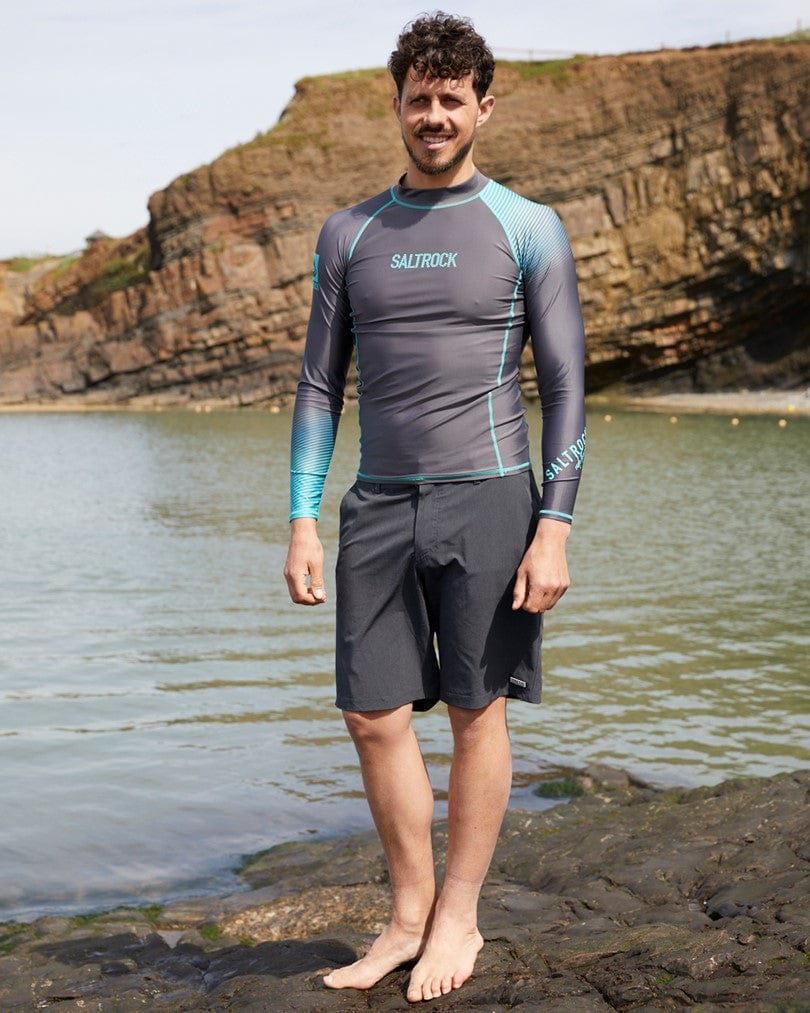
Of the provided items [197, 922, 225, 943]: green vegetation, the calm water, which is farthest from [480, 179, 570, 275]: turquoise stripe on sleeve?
the calm water

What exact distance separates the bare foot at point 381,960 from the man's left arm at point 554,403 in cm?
103

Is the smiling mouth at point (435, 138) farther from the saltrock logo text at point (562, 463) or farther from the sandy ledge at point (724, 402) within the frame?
the sandy ledge at point (724, 402)

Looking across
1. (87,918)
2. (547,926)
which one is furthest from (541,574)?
(87,918)

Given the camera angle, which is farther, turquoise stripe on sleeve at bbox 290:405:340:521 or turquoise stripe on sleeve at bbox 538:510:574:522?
turquoise stripe on sleeve at bbox 290:405:340:521

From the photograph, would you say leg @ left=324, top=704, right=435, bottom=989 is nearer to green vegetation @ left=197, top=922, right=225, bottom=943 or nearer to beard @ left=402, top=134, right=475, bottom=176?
beard @ left=402, top=134, right=475, bottom=176

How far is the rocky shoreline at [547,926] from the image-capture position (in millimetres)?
3275

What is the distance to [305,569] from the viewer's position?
135 inches

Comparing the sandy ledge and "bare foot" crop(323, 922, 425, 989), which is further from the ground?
the sandy ledge

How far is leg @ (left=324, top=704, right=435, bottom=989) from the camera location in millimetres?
3377

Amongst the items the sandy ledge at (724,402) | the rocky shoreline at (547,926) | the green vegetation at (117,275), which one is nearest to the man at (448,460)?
the rocky shoreline at (547,926)

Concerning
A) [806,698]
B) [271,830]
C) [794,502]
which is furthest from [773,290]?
[271,830]

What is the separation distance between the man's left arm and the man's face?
305 millimetres

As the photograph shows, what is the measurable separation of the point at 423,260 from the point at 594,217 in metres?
45.1

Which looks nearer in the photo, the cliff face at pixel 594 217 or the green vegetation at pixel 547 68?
the cliff face at pixel 594 217
